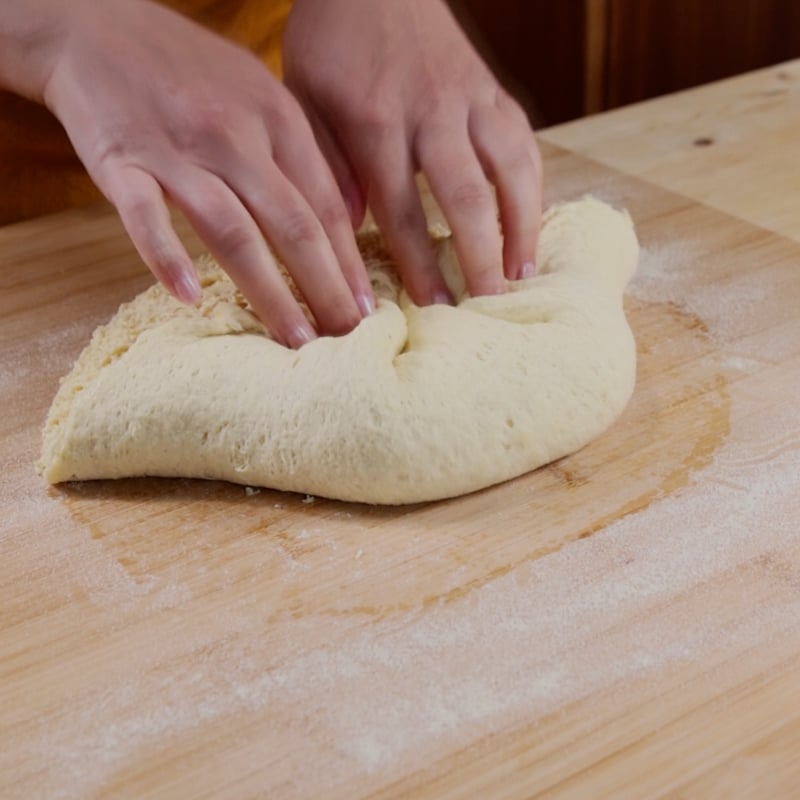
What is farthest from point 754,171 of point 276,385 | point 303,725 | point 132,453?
point 303,725

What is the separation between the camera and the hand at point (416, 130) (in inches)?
Result: 48.5

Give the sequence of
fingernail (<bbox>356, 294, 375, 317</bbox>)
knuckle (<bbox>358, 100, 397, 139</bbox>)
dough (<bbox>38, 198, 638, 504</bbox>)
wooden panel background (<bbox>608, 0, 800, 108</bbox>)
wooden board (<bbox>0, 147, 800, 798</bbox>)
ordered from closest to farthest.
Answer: wooden board (<bbox>0, 147, 800, 798</bbox>) < dough (<bbox>38, 198, 638, 504</bbox>) < fingernail (<bbox>356, 294, 375, 317</bbox>) < knuckle (<bbox>358, 100, 397, 139</bbox>) < wooden panel background (<bbox>608, 0, 800, 108</bbox>)

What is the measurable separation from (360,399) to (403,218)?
0.30 m

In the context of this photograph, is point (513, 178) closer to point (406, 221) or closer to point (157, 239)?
point (406, 221)

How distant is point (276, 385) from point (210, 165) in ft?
0.83

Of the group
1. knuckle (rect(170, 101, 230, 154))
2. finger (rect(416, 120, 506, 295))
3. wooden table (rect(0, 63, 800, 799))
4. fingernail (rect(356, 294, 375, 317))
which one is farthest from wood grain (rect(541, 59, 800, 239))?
knuckle (rect(170, 101, 230, 154))

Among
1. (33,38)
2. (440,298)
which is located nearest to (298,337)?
(440,298)

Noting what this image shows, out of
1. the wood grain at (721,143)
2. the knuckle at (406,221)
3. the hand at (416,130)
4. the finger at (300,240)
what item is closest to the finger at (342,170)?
the hand at (416,130)

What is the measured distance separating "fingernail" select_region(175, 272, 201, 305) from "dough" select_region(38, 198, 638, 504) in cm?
5

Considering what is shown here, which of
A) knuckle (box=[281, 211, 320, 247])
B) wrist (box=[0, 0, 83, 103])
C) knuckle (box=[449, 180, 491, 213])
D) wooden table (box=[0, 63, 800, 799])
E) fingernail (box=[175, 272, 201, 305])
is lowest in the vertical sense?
wooden table (box=[0, 63, 800, 799])

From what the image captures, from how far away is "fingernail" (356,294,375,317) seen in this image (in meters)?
1.15

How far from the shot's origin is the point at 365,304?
45.6 inches

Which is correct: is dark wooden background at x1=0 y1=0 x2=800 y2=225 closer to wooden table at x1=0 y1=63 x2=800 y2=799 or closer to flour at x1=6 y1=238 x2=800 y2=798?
wooden table at x1=0 y1=63 x2=800 y2=799

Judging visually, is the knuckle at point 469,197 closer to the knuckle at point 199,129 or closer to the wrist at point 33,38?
the knuckle at point 199,129
